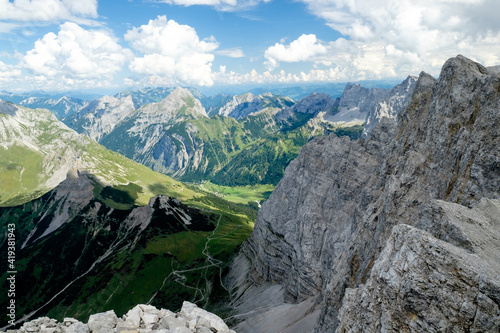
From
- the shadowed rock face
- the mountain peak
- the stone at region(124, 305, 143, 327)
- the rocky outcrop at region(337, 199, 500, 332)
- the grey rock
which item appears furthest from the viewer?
the mountain peak

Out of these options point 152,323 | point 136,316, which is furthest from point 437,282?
point 136,316

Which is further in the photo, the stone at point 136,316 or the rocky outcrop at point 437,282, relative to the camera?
the stone at point 136,316

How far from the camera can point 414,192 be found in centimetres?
5103

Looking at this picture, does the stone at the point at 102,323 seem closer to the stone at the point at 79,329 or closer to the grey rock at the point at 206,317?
the stone at the point at 79,329

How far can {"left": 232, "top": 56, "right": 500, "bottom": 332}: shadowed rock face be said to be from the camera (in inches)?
985

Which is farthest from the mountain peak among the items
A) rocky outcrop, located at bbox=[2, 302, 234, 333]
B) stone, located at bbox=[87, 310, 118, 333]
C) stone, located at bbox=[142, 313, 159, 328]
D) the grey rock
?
stone, located at bbox=[87, 310, 118, 333]

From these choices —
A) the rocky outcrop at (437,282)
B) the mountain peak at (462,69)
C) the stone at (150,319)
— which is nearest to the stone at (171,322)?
the stone at (150,319)

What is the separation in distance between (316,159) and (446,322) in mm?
116615

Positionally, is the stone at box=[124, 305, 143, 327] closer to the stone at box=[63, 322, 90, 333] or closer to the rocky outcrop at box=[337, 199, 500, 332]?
the stone at box=[63, 322, 90, 333]

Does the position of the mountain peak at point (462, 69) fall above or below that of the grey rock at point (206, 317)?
above

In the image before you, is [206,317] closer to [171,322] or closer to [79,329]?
[171,322]

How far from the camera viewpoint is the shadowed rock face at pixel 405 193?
82.1ft

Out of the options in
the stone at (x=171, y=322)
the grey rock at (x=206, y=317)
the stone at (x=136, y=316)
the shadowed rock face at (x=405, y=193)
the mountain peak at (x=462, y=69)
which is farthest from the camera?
the mountain peak at (x=462, y=69)

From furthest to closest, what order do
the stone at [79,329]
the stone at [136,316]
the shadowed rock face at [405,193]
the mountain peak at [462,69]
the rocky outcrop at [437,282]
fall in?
the mountain peak at [462,69] → the stone at [136,316] → the stone at [79,329] → the shadowed rock face at [405,193] → the rocky outcrop at [437,282]
